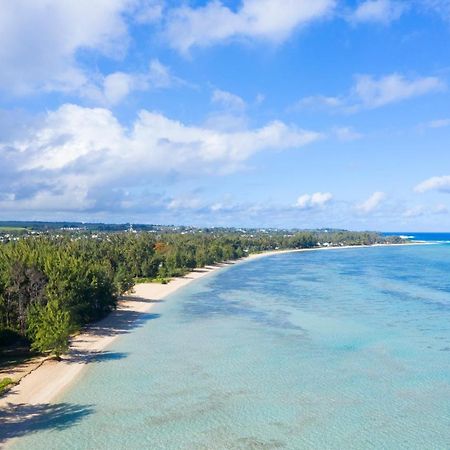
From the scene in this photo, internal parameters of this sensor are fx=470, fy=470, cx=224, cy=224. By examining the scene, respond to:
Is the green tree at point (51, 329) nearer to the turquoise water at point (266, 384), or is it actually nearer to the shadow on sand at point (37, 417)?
the turquoise water at point (266, 384)

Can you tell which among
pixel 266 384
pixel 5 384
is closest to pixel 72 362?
pixel 5 384

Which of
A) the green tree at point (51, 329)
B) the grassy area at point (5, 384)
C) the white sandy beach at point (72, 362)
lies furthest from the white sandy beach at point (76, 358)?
the green tree at point (51, 329)

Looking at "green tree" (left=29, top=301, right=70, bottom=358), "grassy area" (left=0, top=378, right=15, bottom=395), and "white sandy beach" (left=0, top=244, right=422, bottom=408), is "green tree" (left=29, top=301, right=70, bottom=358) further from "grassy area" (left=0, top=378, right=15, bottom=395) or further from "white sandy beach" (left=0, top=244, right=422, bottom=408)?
"grassy area" (left=0, top=378, right=15, bottom=395)

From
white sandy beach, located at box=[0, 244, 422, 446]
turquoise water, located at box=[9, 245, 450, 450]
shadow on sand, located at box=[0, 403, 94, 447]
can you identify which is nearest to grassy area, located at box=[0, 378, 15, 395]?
white sandy beach, located at box=[0, 244, 422, 446]

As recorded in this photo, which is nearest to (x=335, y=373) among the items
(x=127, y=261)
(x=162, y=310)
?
(x=162, y=310)

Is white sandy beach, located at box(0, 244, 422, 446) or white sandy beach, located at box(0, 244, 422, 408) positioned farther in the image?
white sandy beach, located at box(0, 244, 422, 408)

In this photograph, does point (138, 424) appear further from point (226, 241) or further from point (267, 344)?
point (226, 241)
